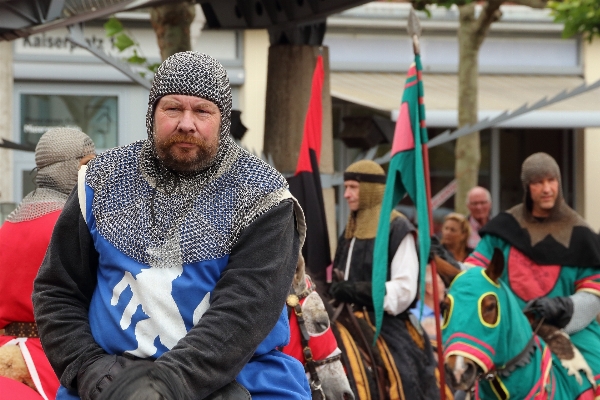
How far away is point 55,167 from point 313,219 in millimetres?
1727

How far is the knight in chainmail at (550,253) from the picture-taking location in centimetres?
673

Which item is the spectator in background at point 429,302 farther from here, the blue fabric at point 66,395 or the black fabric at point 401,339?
the blue fabric at point 66,395

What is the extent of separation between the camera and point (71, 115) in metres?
16.4

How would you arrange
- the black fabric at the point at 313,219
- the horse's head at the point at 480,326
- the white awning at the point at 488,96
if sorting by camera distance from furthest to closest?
the white awning at the point at 488,96
the black fabric at the point at 313,219
the horse's head at the point at 480,326

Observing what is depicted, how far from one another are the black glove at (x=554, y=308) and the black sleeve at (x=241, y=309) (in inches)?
142

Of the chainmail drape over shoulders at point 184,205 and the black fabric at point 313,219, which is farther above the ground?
the chainmail drape over shoulders at point 184,205

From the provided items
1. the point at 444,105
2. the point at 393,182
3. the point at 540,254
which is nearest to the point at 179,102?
the point at 393,182

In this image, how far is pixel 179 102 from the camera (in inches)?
118

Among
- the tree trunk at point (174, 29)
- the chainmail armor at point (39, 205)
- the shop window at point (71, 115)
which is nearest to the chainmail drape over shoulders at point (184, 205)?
the chainmail armor at point (39, 205)

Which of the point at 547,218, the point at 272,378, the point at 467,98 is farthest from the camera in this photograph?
the point at 467,98

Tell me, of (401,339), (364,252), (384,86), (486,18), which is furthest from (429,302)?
(384,86)

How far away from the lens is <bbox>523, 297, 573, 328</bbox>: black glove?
6410mm

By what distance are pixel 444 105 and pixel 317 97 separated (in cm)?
950

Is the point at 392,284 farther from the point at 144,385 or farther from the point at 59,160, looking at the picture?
the point at 144,385
